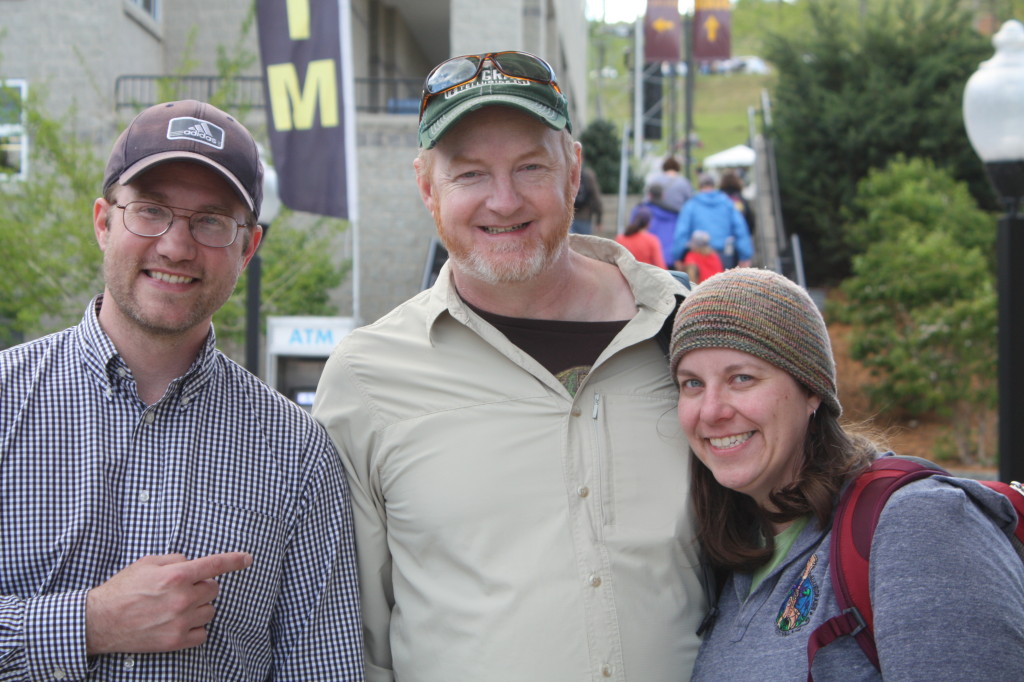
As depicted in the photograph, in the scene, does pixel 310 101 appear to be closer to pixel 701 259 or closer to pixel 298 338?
pixel 298 338

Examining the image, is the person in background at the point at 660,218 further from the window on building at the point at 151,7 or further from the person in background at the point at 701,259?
the window on building at the point at 151,7

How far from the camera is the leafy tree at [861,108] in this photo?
2102 cm

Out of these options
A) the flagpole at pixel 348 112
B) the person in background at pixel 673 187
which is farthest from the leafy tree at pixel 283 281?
the person in background at pixel 673 187

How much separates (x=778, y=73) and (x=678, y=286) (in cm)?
2290

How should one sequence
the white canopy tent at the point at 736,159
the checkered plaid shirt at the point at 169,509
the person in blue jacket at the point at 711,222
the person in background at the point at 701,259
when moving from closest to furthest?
1. the checkered plaid shirt at the point at 169,509
2. the person in background at the point at 701,259
3. the person in blue jacket at the point at 711,222
4. the white canopy tent at the point at 736,159

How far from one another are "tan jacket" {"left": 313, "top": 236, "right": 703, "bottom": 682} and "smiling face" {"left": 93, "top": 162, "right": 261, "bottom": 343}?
52cm

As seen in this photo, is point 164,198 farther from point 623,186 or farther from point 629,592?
point 623,186

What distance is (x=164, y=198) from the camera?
2.45 m

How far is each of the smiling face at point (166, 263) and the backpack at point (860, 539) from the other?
1614 mm

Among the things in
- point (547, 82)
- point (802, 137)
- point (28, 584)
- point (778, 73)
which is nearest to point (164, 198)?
point (28, 584)

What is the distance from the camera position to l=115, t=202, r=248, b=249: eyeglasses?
7.98ft

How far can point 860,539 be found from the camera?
2.16 metres

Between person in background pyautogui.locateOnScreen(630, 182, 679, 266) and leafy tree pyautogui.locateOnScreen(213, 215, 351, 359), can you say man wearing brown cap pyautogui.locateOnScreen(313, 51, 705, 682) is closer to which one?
leafy tree pyautogui.locateOnScreen(213, 215, 351, 359)

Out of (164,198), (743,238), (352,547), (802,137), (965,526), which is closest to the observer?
(965,526)
